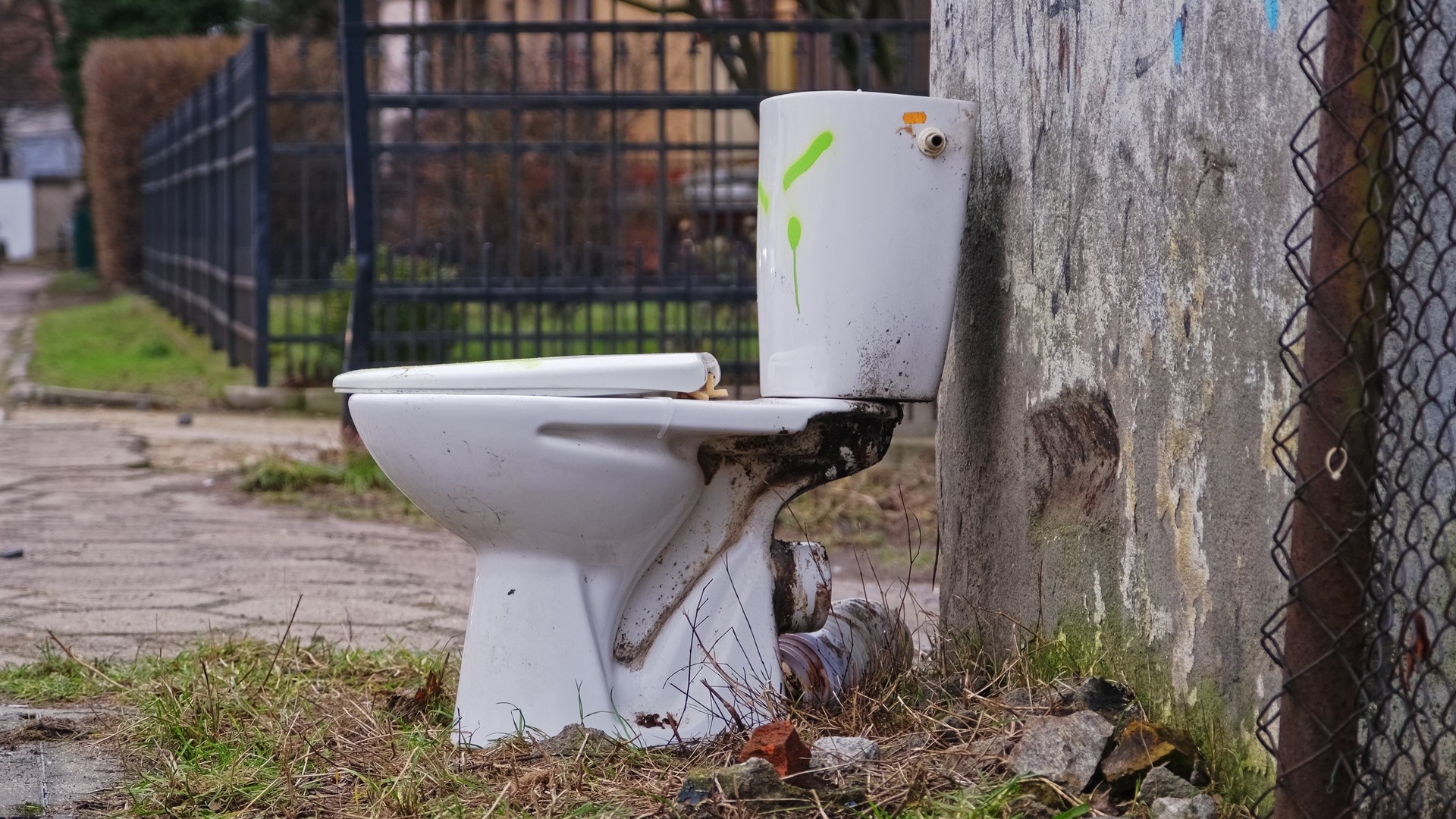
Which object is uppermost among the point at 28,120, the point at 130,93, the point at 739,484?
the point at 28,120

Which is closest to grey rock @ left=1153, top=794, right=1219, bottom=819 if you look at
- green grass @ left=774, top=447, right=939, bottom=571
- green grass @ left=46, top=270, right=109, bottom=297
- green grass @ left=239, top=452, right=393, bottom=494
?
green grass @ left=774, top=447, right=939, bottom=571

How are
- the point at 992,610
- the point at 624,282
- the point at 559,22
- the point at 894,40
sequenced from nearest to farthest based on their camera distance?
the point at 992,610, the point at 559,22, the point at 624,282, the point at 894,40

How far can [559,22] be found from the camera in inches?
221

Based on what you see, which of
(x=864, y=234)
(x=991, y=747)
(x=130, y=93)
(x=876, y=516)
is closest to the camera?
(x=991, y=747)

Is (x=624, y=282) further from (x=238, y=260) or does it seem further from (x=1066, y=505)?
(x=1066, y=505)

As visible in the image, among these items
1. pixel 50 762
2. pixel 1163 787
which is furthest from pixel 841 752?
pixel 50 762

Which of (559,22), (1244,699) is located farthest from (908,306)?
(559,22)

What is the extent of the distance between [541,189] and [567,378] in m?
9.15

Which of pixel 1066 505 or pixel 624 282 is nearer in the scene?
pixel 1066 505

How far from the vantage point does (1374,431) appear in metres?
1.67

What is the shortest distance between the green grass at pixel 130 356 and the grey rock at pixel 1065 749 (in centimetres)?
660

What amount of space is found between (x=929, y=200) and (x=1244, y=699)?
35.1 inches

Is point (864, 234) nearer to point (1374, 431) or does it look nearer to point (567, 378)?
point (567, 378)

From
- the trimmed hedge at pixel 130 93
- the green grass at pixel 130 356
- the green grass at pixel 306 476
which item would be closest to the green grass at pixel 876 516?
the green grass at pixel 306 476
